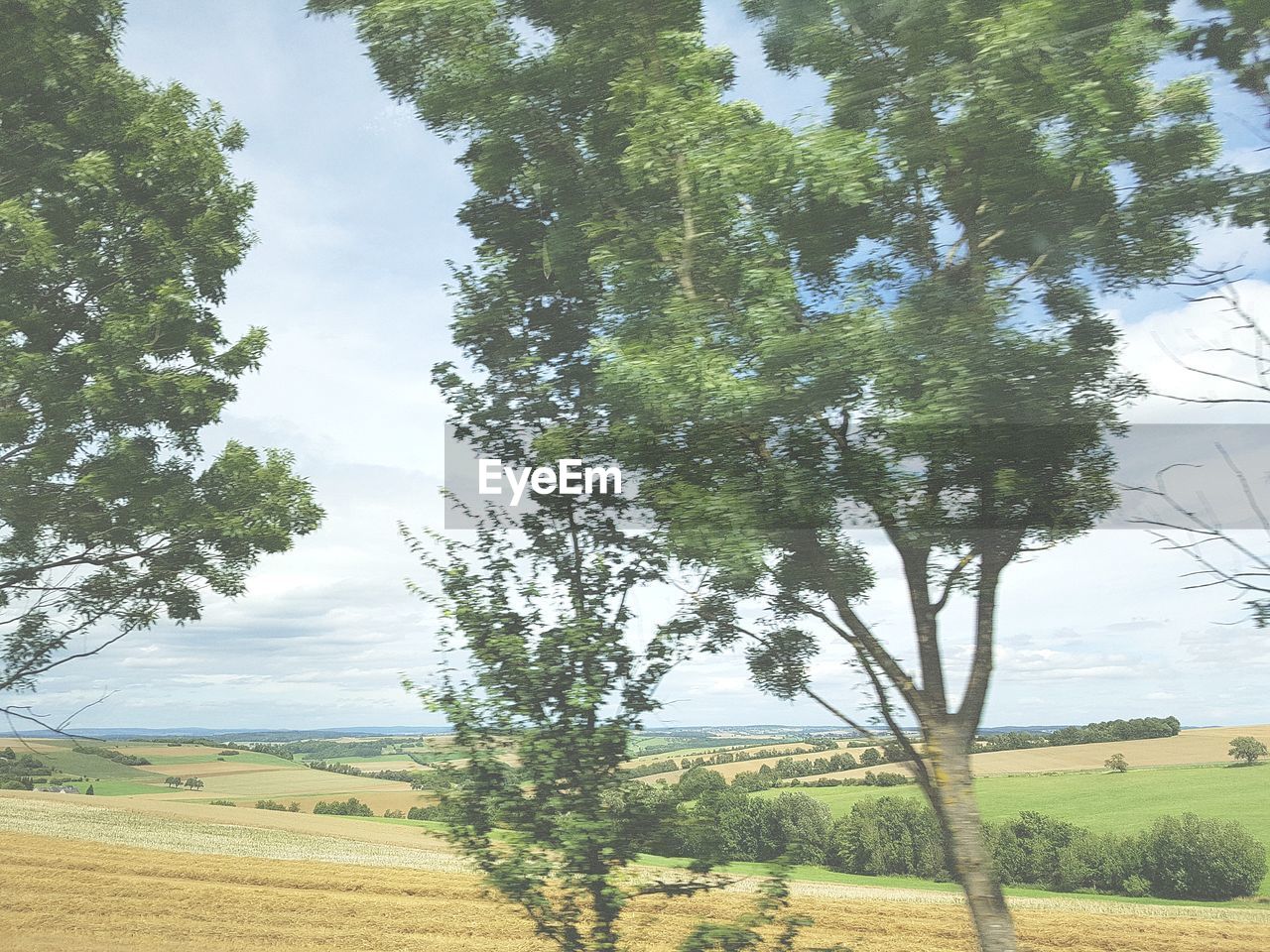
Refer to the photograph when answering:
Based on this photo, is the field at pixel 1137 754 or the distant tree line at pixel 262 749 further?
the distant tree line at pixel 262 749

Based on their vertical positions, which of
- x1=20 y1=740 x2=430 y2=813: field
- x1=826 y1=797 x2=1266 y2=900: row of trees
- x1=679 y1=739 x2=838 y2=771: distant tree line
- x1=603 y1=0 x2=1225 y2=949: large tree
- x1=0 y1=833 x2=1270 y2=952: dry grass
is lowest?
x1=0 y1=833 x2=1270 y2=952: dry grass

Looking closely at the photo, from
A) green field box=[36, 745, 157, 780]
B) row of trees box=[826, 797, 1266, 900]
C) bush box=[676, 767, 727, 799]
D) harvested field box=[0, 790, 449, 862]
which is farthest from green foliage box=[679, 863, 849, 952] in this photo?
green field box=[36, 745, 157, 780]

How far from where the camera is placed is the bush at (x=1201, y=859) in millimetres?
5668

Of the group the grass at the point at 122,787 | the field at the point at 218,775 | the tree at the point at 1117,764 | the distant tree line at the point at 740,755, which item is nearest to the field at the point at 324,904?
the grass at the point at 122,787

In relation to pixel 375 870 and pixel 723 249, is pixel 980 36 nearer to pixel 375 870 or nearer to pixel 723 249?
pixel 723 249

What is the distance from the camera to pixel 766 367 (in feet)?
14.8

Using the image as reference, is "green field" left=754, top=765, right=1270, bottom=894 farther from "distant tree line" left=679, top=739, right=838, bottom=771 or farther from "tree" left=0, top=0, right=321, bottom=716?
"tree" left=0, top=0, right=321, bottom=716

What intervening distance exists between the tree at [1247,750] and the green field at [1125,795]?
120 millimetres

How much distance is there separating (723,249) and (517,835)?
3.53m

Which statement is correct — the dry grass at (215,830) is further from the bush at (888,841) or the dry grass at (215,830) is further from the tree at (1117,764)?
the tree at (1117,764)

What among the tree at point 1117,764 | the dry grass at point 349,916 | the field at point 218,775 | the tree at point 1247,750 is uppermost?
the tree at point 1247,750

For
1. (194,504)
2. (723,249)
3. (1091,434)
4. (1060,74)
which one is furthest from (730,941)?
(194,504)

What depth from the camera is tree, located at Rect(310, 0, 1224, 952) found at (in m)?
4.28

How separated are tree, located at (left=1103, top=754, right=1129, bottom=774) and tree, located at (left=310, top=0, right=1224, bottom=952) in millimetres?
2547
